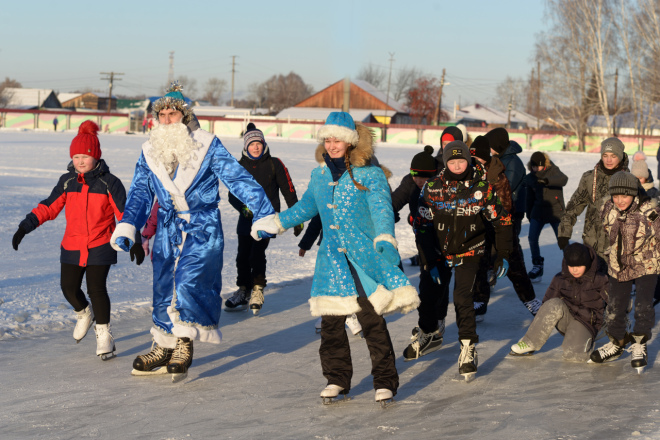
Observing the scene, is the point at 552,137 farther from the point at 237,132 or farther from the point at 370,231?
the point at 370,231

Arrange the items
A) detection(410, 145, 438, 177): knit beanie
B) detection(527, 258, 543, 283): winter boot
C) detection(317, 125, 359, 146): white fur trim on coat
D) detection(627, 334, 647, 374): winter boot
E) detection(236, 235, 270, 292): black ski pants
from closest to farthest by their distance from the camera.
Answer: detection(317, 125, 359, 146): white fur trim on coat → detection(627, 334, 647, 374): winter boot → detection(410, 145, 438, 177): knit beanie → detection(236, 235, 270, 292): black ski pants → detection(527, 258, 543, 283): winter boot

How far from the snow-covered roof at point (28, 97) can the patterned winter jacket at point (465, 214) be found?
3899 inches

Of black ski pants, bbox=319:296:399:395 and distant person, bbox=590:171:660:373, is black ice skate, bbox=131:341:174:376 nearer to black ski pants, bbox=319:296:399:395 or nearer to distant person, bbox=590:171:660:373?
black ski pants, bbox=319:296:399:395

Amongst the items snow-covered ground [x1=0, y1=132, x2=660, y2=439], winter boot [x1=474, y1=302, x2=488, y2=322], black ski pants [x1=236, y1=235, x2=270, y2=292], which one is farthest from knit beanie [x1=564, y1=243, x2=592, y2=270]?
black ski pants [x1=236, y1=235, x2=270, y2=292]

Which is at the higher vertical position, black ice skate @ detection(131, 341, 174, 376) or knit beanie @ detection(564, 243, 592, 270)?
knit beanie @ detection(564, 243, 592, 270)

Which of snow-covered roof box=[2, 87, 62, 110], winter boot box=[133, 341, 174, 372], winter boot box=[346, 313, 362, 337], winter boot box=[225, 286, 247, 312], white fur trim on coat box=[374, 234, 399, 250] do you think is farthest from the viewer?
snow-covered roof box=[2, 87, 62, 110]

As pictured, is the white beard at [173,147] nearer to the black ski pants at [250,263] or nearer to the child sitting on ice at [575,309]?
the black ski pants at [250,263]

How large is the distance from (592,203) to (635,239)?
1298 millimetres

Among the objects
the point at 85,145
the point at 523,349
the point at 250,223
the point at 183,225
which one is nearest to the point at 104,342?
the point at 183,225

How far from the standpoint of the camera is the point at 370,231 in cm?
437

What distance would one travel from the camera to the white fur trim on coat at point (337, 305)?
14.1 feet

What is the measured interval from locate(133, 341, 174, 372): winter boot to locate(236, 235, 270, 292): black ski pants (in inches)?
85.7

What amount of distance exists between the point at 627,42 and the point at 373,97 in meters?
37.4

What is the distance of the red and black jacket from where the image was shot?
17.2 feet
